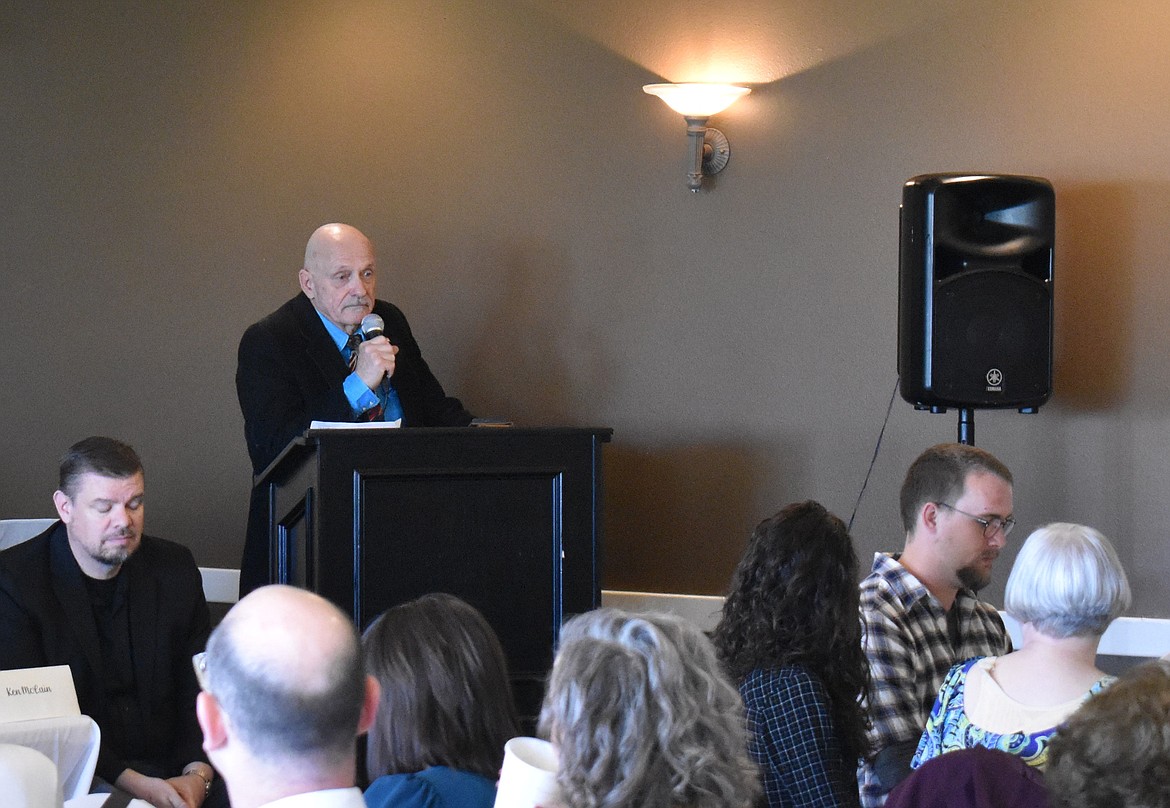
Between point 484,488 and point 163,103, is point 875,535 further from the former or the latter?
point 163,103

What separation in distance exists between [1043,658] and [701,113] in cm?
279

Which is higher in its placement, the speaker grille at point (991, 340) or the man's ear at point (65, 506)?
the speaker grille at point (991, 340)

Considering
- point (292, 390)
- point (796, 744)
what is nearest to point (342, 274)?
point (292, 390)

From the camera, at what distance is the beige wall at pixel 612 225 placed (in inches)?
173

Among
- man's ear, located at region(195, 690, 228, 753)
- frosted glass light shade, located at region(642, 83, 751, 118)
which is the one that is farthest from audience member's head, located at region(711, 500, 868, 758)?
frosted glass light shade, located at region(642, 83, 751, 118)

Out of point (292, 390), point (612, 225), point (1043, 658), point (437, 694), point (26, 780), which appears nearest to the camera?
point (26, 780)

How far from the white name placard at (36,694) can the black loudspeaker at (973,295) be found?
249 centimetres

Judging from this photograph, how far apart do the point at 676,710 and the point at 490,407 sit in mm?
3455

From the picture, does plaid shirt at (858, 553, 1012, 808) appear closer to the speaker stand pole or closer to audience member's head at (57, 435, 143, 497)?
the speaker stand pole

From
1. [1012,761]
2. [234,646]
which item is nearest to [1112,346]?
[1012,761]

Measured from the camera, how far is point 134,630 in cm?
323

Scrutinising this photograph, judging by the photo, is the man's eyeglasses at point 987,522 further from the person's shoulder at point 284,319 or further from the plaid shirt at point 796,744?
the person's shoulder at point 284,319

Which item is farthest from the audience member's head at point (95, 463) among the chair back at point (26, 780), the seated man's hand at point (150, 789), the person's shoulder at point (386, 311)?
the chair back at point (26, 780)

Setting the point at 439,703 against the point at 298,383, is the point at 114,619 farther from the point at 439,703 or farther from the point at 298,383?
the point at 439,703
